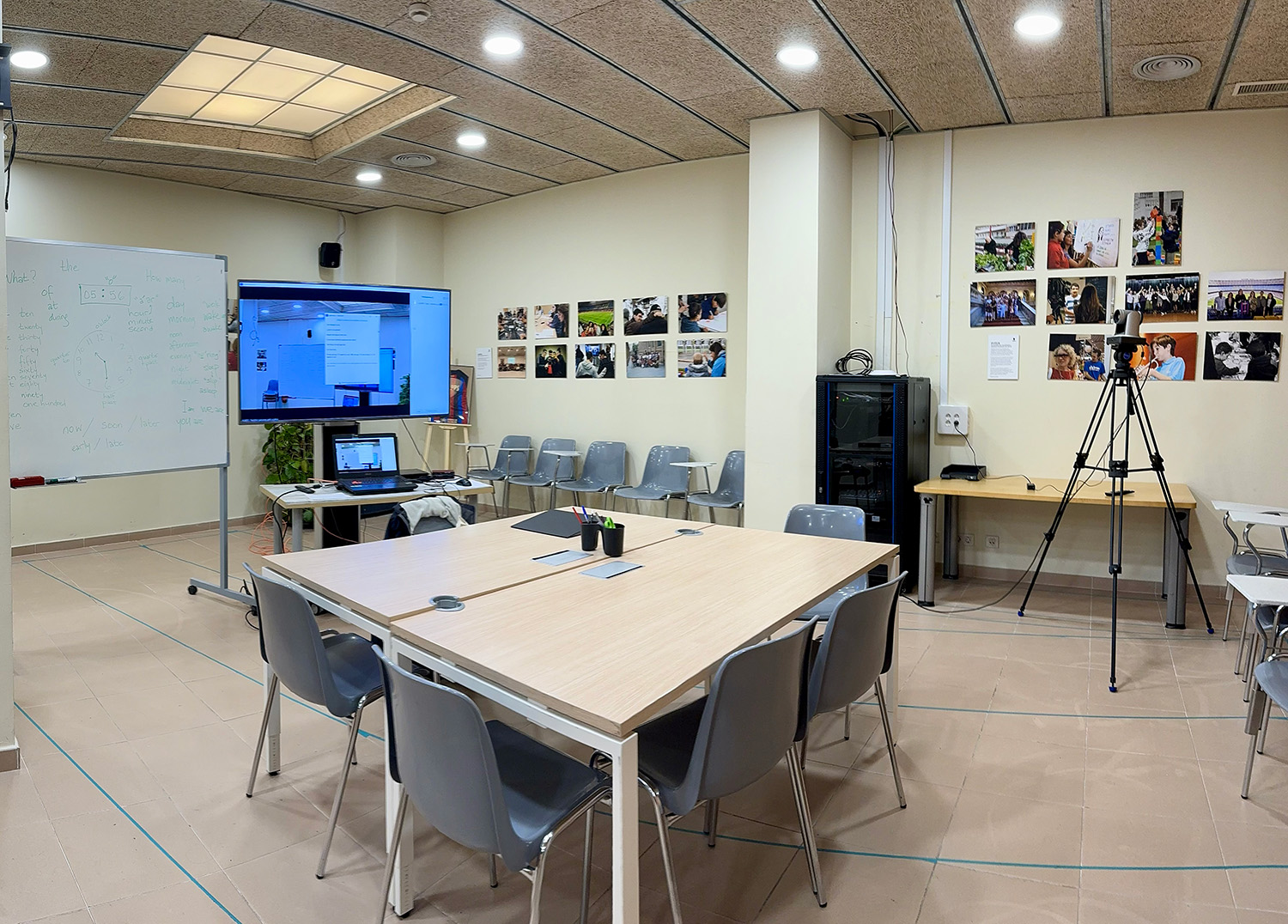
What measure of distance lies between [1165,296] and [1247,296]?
0.41 metres

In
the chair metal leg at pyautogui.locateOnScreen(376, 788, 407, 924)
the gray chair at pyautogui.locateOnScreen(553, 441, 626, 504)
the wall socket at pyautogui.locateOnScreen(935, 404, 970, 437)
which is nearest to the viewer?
the chair metal leg at pyautogui.locateOnScreen(376, 788, 407, 924)

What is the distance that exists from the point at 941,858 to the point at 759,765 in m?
0.84

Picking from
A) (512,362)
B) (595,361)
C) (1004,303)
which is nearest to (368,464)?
(595,361)

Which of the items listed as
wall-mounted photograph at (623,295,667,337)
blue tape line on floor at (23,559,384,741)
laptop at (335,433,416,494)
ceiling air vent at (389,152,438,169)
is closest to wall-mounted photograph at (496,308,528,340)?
wall-mounted photograph at (623,295,667,337)

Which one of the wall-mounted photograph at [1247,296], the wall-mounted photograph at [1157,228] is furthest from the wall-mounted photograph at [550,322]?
the wall-mounted photograph at [1247,296]

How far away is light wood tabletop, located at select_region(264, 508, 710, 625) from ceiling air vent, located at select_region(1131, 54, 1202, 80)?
3.43 m

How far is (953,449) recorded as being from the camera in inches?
221

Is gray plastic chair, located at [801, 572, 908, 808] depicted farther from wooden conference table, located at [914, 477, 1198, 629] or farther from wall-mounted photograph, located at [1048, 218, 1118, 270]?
wall-mounted photograph, located at [1048, 218, 1118, 270]

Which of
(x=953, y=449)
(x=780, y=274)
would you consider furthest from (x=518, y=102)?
(x=953, y=449)

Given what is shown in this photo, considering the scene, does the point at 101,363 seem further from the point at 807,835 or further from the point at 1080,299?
the point at 1080,299

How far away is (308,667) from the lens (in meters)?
2.34

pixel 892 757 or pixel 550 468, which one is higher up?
pixel 550 468

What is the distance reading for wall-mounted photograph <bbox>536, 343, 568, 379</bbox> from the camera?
747 centimetres

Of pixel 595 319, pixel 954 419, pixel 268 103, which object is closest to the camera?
pixel 954 419
